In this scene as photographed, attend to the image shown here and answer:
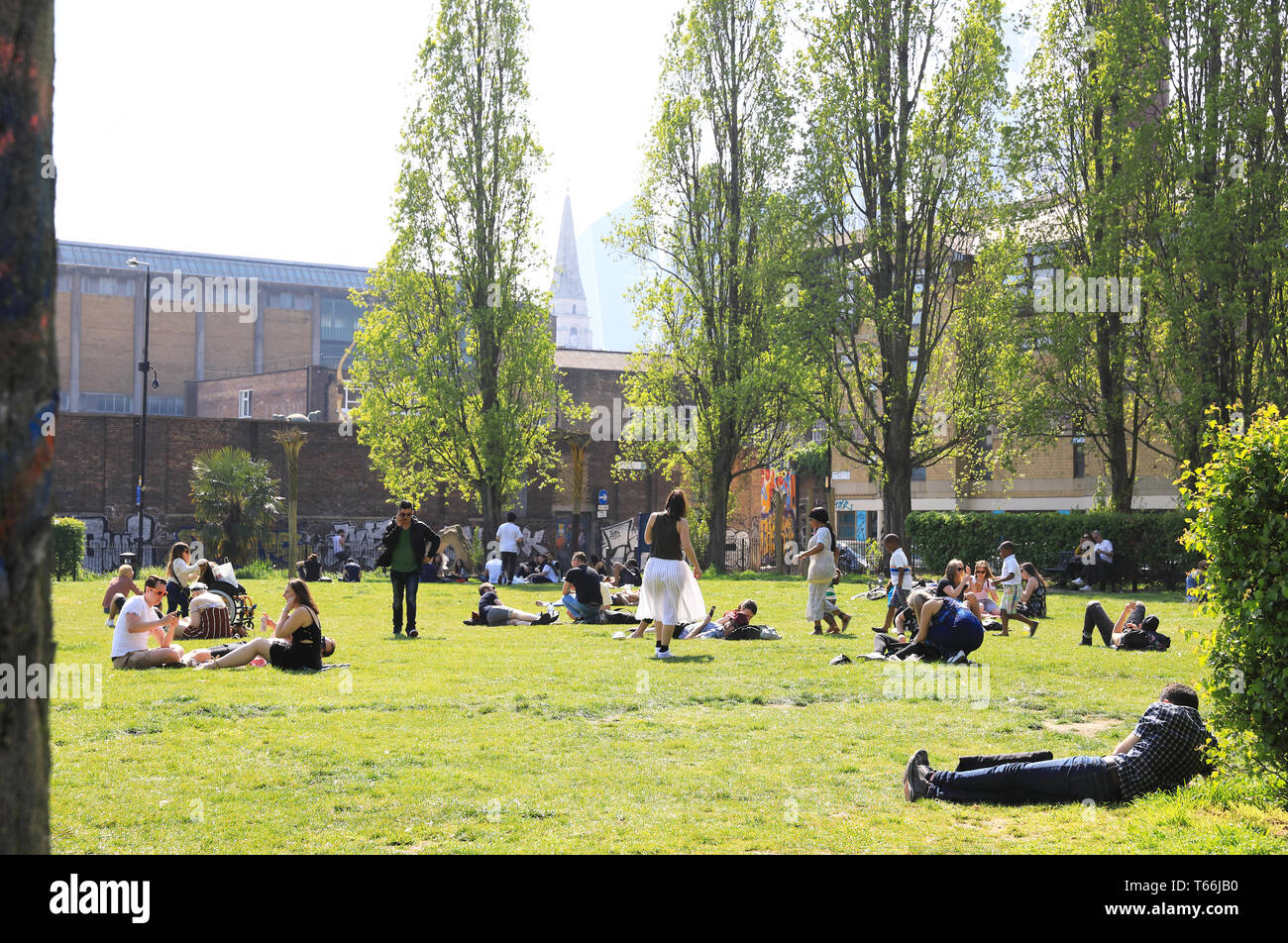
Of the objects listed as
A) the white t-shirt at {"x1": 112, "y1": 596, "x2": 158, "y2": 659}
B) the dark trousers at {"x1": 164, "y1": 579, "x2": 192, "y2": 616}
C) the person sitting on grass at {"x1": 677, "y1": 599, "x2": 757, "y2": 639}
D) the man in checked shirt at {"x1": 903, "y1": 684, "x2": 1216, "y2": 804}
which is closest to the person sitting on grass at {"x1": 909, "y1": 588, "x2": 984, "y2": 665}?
the person sitting on grass at {"x1": 677, "y1": 599, "x2": 757, "y2": 639}

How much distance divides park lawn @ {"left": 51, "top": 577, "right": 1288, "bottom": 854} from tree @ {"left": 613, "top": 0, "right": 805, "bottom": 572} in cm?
2324

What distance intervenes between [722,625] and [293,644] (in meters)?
6.78

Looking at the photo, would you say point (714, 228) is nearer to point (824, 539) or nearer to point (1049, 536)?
point (1049, 536)

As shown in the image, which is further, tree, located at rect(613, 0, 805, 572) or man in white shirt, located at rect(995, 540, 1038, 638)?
tree, located at rect(613, 0, 805, 572)

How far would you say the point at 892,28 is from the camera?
32031mm

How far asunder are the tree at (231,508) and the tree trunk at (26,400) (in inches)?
1372

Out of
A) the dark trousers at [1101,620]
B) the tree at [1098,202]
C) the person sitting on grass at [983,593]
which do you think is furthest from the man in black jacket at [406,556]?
the tree at [1098,202]

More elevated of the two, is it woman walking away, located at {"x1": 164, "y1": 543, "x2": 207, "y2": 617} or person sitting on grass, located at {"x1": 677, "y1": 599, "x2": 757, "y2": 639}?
woman walking away, located at {"x1": 164, "y1": 543, "x2": 207, "y2": 617}

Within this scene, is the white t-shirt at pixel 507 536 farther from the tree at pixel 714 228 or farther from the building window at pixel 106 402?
the building window at pixel 106 402

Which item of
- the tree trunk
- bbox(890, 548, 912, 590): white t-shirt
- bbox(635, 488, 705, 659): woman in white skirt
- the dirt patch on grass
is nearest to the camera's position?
the tree trunk

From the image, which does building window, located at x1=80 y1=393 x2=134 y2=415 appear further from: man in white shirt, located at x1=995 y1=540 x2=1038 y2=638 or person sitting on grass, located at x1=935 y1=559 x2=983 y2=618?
man in white shirt, located at x1=995 y1=540 x2=1038 y2=638

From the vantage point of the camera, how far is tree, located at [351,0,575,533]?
123 ft

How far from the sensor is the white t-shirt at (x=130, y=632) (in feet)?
42.7
